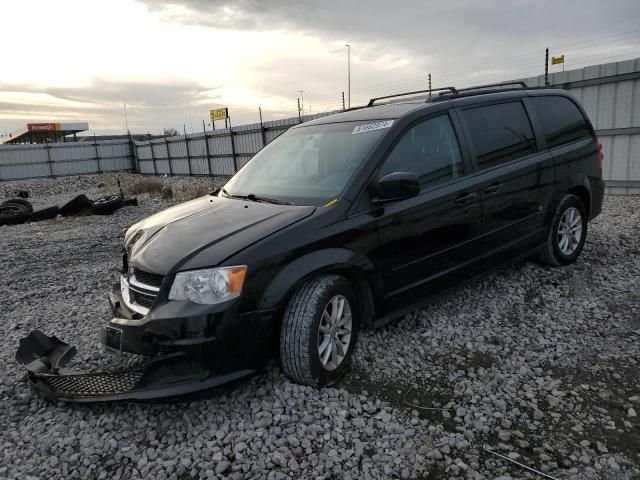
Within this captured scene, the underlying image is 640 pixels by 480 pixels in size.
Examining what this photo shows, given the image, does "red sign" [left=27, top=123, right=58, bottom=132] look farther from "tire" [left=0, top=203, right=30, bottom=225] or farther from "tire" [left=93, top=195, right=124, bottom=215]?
"tire" [left=93, top=195, right=124, bottom=215]

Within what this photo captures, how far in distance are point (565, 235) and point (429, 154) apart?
2256 millimetres

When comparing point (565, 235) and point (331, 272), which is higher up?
point (331, 272)

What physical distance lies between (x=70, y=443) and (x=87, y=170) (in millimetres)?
34644

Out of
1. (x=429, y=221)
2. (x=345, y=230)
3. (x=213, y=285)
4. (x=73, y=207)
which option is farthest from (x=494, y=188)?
(x=73, y=207)

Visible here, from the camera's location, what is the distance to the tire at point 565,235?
481 centimetres

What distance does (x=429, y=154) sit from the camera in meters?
3.71

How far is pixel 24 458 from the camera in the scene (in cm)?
263

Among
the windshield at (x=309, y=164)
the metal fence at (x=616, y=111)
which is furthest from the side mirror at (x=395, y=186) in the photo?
the metal fence at (x=616, y=111)

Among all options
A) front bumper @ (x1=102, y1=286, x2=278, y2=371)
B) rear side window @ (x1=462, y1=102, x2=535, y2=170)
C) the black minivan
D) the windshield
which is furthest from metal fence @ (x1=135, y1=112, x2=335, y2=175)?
front bumper @ (x1=102, y1=286, x2=278, y2=371)

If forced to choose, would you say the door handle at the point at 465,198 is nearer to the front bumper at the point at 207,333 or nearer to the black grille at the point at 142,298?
the front bumper at the point at 207,333

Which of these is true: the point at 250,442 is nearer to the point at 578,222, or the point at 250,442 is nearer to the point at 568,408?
the point at 568,408

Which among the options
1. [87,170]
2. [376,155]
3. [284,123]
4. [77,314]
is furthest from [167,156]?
[376,155]

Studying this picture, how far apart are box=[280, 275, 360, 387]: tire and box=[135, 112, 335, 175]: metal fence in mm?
13670

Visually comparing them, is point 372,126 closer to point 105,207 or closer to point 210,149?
point 105,207
